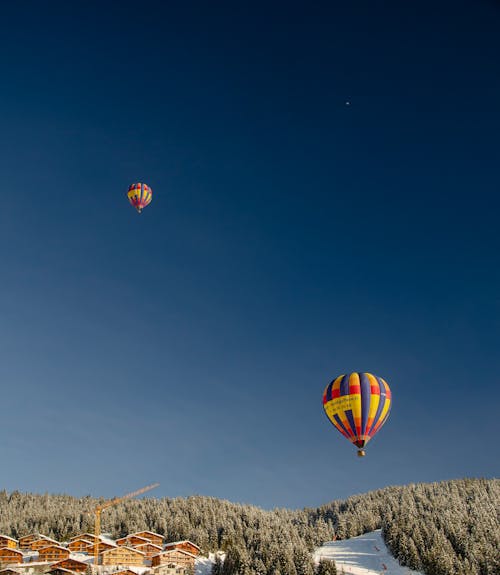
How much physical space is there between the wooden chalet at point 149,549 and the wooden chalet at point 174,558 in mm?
9461

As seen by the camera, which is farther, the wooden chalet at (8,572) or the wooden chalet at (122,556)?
the wooden chalet at (122,556)

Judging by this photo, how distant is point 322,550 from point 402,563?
24.0 metres

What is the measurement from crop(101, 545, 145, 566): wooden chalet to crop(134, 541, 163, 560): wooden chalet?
581cm

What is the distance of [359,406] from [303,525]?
105581mm

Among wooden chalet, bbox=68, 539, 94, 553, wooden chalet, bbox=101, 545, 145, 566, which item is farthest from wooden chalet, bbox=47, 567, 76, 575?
wooden chalet, bbox=68, 539, 94, 553

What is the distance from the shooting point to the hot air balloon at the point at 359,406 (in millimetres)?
64812

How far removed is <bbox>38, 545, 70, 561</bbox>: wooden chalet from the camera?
364ft

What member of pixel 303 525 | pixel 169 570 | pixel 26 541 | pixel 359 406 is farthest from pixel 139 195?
pixel 303 525

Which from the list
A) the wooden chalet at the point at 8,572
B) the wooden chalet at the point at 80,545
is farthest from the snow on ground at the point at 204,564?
the wooden chalet at the point at 8,572

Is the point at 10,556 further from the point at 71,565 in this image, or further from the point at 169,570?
the point at 169,570

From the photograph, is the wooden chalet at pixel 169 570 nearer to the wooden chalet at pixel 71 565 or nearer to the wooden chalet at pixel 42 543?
the wooden chalet at pixel 71 565

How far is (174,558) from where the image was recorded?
10844 cm

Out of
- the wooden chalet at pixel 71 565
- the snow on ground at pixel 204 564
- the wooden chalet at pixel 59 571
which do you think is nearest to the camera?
the wooden chalet at pixel 59 571

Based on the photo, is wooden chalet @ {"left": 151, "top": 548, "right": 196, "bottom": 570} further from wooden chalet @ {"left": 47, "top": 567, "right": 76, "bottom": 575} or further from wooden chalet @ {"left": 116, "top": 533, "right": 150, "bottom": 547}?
wooden chalet @ {"left": 47, "top": 567, "right": 76, "bottom": 575}
